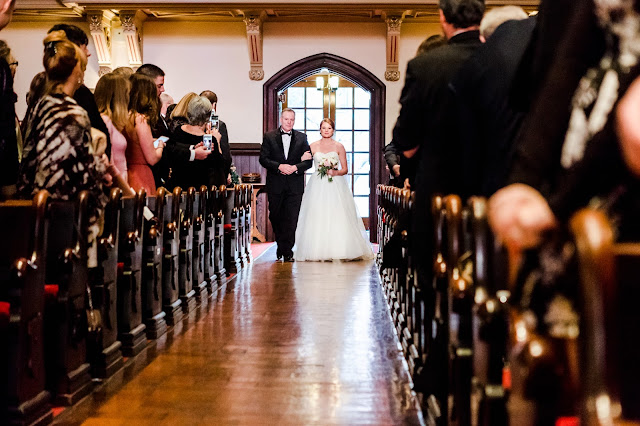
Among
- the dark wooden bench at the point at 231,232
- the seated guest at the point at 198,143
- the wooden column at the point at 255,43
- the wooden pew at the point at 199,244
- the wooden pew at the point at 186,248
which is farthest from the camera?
the wooden column at the point at 255,43

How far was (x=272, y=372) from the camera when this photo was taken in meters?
4.07

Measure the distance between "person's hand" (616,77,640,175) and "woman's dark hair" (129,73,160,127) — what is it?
15.6 ft

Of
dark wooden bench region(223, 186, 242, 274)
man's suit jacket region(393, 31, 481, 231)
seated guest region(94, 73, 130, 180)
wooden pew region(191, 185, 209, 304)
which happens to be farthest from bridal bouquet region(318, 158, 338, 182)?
man's suit jacket region(393, 31, 481, 231)

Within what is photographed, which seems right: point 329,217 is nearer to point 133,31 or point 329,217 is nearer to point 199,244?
point 199,244

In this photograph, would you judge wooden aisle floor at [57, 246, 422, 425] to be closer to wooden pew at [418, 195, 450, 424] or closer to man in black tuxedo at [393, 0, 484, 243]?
wooden pew at [418, 195, 450, 424]

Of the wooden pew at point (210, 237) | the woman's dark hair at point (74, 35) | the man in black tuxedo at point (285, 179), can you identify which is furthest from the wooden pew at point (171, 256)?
the man in black tuxedo at point (285, 179)

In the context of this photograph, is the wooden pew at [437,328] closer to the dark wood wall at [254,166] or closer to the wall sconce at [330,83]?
the dark wood wall at [254,166]

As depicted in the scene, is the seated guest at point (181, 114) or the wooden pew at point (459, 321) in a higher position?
the seated guest at point (181, 114)

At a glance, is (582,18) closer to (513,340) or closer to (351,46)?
(513,340)

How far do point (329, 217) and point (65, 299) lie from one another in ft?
21.3

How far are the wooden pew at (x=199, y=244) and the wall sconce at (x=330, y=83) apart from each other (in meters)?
8.11

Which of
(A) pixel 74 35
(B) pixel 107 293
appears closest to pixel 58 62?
(A) pixel 74 35

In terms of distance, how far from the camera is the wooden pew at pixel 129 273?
4.40 meters

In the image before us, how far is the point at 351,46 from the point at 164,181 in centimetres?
605
